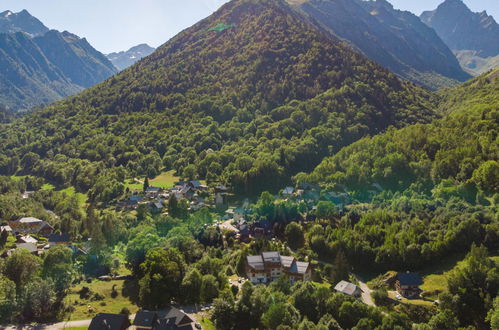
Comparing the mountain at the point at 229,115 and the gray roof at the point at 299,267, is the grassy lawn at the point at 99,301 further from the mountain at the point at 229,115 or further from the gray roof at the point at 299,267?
the mountain at the point at 229,115

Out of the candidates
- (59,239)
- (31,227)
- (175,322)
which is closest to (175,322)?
(175,322)

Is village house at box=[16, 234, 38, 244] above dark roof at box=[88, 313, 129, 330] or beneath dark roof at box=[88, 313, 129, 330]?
beneath

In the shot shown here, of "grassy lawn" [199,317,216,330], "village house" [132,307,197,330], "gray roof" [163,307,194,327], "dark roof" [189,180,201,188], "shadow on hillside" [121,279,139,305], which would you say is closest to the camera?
"village house" [132,307,197,330]

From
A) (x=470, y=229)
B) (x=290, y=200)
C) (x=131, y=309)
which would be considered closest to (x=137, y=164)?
(x=290, y=200)

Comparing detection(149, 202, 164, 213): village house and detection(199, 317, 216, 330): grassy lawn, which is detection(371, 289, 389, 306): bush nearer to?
detection(199, 317, 216, 330): grassy lawn

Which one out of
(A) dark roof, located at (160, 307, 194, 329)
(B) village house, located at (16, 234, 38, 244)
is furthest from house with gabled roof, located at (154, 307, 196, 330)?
(B) village house, located at (16, 234, 38, 244)

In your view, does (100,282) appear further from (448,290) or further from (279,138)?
(279,138)

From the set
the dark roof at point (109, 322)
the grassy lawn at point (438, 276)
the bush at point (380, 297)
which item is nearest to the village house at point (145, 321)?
the dark roof at point (109, 322)

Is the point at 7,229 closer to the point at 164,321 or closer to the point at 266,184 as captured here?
the point at 164,321

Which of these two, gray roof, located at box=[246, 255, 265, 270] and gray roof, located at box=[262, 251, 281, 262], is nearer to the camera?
gray roof, located at box=[246, 255, 265, 270]
